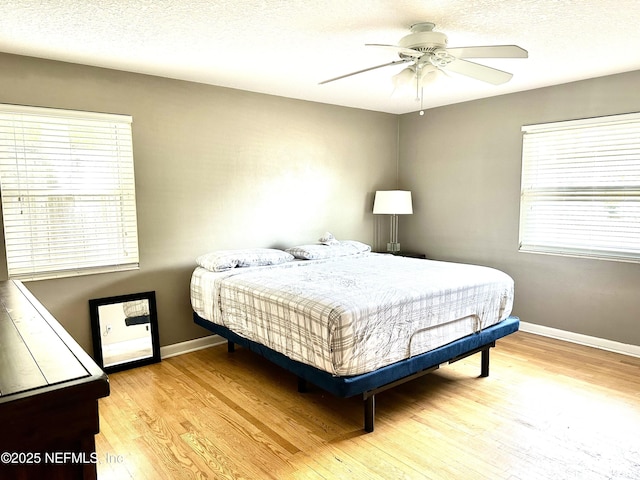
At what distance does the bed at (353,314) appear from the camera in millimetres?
2271

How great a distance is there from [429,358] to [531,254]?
2.18 meters

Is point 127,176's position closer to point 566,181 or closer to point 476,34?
point 476,34

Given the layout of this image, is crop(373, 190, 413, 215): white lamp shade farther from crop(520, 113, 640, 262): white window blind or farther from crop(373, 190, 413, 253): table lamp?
crop(520, 113, 640, 262): white window blind

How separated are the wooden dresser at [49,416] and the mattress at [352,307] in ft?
4.52

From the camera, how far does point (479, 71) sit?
254cm

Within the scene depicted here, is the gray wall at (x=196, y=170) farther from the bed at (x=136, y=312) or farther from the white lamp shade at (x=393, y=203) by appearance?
the white lamp shade at (x=393, y=203)

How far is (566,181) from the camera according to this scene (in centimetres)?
388

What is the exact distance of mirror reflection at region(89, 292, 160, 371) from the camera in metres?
3.28

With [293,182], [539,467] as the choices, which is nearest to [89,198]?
[293,182]

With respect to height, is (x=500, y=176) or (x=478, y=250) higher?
(x=500, y=176)

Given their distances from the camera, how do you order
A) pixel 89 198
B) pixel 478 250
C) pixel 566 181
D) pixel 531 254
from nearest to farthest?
1. pixel 89 198
2. pixel 566 181
3. pixel 531 254
4. pixel 478 250

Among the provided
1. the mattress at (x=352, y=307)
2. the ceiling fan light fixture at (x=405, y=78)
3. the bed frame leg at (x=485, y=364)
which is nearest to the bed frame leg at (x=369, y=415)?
the mattress at (x=352, y=307)

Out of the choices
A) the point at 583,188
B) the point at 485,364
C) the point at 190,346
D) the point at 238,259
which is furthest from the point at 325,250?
the point at 583,188

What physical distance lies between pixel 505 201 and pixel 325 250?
76.6 inches
